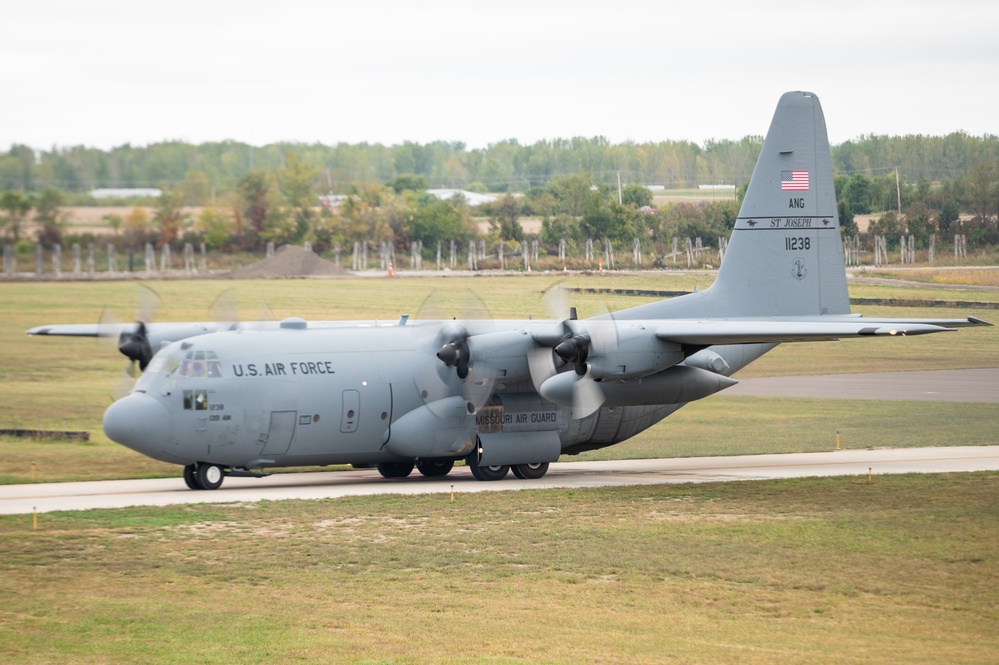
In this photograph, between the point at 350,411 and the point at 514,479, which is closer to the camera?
the point at 350,411

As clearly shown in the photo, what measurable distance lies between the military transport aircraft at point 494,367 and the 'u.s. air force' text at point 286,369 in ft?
0.13

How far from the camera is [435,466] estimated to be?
1046 inches

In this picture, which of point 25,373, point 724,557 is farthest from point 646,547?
Answer: point 25,373

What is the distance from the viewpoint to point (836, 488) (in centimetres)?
2383

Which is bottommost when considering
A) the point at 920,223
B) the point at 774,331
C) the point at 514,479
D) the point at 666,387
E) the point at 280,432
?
the point at 514,479

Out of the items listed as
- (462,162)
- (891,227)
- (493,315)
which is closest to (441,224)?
(462,162)

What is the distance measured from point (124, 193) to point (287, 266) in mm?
6814

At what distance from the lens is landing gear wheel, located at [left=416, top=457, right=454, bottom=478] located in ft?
86.6

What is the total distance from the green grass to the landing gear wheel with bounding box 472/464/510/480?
2.34 meters

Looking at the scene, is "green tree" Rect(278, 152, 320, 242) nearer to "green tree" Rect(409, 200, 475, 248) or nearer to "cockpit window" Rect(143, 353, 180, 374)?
"green tree" Rect(409, 200, 475, 248)

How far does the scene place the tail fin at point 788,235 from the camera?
1092 inches

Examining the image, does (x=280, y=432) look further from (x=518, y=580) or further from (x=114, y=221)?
(x=518, y=580)

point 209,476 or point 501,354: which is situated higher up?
point 501,354

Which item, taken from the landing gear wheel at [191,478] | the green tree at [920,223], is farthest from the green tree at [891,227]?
the landing gear wheel at [191,478]
